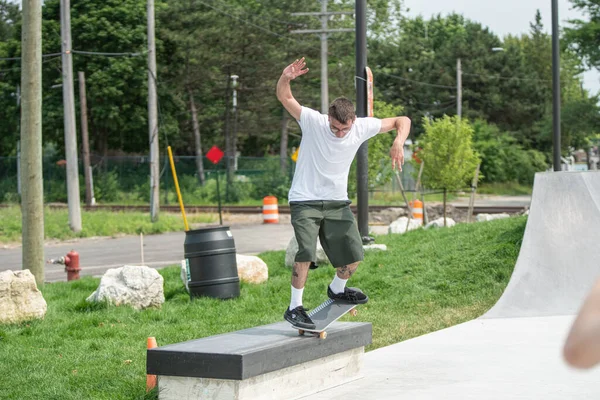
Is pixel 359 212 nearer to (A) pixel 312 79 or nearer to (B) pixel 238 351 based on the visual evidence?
(B) pixel 238 351

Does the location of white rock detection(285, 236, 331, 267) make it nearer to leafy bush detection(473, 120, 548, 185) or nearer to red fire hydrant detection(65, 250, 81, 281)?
red fire hydrant detection(65, 250, 81, 281)

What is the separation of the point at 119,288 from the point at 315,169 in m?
5.01

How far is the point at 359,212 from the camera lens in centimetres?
Result: 1537

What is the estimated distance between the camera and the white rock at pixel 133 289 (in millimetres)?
11125

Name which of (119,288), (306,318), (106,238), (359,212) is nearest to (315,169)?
(306,318)

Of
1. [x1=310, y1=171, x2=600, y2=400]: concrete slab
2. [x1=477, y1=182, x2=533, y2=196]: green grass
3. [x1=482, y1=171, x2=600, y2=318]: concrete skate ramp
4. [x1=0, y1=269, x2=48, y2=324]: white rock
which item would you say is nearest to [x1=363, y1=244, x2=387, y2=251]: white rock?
[x1=482, y1=171, x2=600, y2=318]: concrete skate ramp

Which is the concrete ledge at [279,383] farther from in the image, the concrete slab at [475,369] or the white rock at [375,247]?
the white rock at [375,247]

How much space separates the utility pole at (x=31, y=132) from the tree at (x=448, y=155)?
13.7 metres

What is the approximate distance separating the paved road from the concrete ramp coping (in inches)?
421

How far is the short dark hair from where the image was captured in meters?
6.75

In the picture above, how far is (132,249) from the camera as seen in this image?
23.2 meters

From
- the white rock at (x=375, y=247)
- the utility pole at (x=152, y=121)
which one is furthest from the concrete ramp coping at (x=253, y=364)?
the utility pole at (x=152, y=121)

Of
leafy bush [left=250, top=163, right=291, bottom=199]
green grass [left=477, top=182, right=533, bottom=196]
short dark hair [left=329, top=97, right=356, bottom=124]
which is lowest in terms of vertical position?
green grass [left=477, top=182, right=533, bottom=196]

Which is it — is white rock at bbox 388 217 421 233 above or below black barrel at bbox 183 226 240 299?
below
